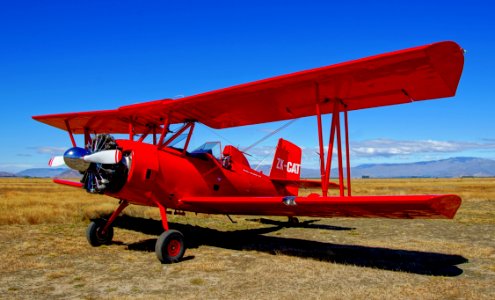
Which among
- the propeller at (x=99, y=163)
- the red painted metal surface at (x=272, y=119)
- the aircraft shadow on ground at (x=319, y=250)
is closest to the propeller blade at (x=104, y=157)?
the propeller at (x=99, y=163)

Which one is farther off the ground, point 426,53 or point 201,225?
point 426,53

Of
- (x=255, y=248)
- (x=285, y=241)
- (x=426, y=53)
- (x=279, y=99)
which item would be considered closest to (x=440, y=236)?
(x=285, y=241)

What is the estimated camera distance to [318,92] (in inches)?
288

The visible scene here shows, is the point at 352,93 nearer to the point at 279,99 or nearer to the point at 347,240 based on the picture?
the point at 279,99

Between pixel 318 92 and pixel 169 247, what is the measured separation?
424 centimetres

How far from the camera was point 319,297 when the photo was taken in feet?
17.5

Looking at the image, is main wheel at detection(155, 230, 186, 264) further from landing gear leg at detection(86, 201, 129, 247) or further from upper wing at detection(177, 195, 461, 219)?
landing gear leg at detection(86, 201, 129, 247)

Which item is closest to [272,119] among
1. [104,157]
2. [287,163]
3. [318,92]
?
[318,92]

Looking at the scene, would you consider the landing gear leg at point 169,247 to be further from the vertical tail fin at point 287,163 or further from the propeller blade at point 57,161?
the vertical tail fin at point 287,163

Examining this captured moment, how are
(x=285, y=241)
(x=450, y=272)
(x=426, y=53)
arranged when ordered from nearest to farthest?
(x=426, y=53) → (x=450, y=272) → (x=285, y=241)

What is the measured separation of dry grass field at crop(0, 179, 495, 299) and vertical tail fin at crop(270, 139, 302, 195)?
1.74 m

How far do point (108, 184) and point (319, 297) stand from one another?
185 inches

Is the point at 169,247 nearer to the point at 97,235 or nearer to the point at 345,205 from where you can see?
the point at 97,235

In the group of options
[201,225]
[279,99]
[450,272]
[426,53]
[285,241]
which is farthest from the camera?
[201,225]
